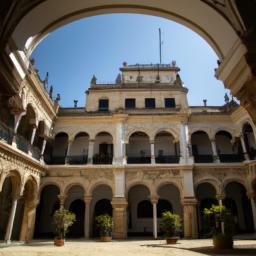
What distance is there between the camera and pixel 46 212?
20.2 meters

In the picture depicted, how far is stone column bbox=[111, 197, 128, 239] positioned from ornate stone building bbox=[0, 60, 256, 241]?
6 cm

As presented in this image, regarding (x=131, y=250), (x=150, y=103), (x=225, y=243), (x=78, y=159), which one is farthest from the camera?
(x=150, y=103)

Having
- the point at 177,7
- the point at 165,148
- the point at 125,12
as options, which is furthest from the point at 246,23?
the point at 165,148

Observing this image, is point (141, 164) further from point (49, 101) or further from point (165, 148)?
point (49, 101)

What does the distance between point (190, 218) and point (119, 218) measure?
439cm

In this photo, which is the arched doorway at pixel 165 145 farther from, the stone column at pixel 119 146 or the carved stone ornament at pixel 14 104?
the carved stone ornament at pixel 14 104

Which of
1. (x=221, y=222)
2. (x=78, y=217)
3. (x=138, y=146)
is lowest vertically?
(x=221, y=222)

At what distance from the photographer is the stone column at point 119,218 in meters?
17.0

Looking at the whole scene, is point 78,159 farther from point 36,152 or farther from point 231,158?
point 231,158

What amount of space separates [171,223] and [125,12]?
472 inches

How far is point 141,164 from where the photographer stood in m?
18.5

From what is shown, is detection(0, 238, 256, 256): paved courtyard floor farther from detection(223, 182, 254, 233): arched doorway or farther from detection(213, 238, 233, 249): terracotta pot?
detection(223, 182, 254, 233): arched doorway

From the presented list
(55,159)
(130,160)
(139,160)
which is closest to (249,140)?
(139,160)

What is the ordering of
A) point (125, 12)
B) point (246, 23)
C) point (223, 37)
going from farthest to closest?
point (125, 12)
point (223, 37)
point (246, 23)
